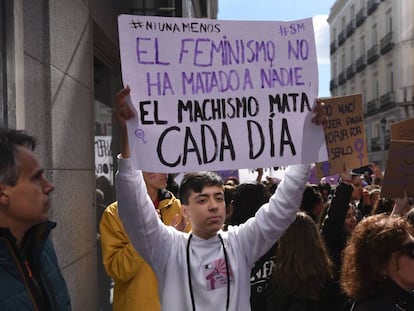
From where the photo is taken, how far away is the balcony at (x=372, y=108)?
50200 mm

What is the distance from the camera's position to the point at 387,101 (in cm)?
4625

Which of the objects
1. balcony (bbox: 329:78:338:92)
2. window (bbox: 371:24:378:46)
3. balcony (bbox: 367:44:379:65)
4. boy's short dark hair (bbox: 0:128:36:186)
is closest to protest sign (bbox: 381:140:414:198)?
boy's short dark hair (bbox: 0:128:36:186)

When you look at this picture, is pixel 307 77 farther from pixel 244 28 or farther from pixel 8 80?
pixel 8 80

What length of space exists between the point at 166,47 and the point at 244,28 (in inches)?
16.0

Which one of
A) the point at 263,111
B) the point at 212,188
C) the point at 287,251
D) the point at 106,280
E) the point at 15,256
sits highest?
the point at 263,111

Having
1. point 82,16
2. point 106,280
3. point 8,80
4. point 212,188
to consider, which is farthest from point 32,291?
point 106,280

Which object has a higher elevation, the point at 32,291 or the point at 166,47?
the point at 166,47

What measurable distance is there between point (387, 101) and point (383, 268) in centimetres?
4553

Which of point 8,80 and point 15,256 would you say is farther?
point 8,80

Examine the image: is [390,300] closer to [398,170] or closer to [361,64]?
[398,170]

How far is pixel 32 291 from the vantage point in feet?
7.28

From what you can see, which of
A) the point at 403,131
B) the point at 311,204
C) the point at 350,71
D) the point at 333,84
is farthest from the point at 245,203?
the point at 333,84

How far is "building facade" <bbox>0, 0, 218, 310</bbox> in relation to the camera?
12.3ft

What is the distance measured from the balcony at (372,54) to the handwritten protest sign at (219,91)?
160 ft
